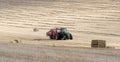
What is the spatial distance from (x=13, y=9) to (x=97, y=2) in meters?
14.3

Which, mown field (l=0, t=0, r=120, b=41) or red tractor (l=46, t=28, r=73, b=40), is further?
mown field (l=0, t=0, r=120, b=41)

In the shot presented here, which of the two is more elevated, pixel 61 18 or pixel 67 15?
pixel 67 15

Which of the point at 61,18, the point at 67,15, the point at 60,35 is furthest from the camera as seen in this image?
the point at 67,15

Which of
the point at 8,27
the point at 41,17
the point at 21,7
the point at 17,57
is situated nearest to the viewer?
the point at 17,57

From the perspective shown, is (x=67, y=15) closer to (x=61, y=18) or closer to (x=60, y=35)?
(x=61, y=18)

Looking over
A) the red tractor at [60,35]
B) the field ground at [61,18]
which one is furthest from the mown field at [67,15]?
the red tractor at [60,35]

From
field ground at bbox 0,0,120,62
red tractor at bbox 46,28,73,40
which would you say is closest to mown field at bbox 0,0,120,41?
field ground at bbox 0,0,120,62

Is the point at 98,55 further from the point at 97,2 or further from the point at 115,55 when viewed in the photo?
the point at 97,2

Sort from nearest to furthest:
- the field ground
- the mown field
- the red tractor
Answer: the red tractor < the field ground < the mown field

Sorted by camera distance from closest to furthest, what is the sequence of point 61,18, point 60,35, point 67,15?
1. point 60,35
2. point 61,18
3. point 67,15

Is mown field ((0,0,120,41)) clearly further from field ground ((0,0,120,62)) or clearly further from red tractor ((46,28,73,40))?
red tractor ((46,28,73,40))

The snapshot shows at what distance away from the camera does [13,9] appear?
73.2m

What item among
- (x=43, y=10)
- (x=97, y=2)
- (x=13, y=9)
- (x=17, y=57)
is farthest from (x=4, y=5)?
(x=17, y=57)

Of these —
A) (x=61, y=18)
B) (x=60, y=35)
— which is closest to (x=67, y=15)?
(x=61, y=18)
